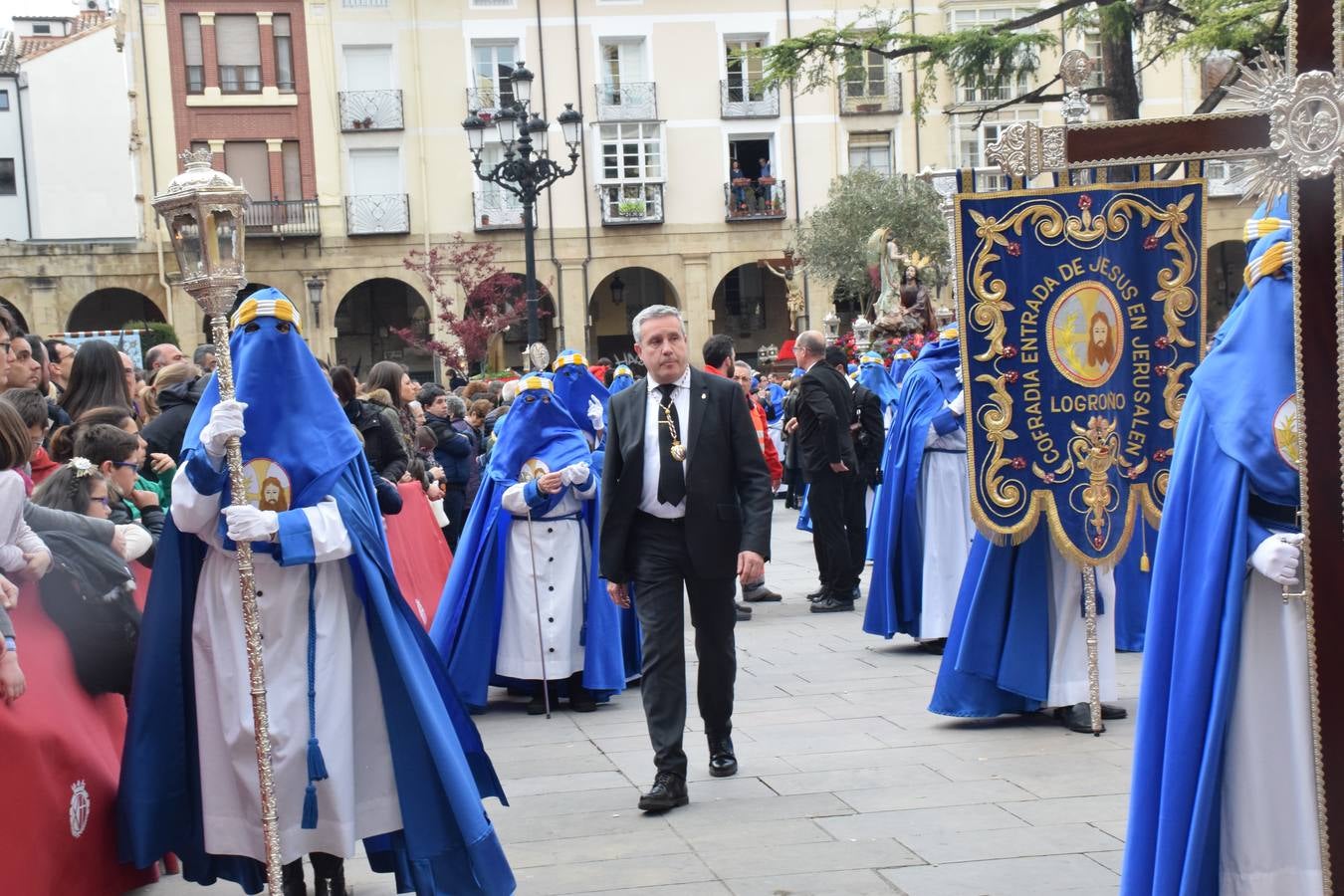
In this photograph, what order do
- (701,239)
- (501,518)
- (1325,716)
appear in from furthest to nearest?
(701,239) < (501,518) < (1325,716)

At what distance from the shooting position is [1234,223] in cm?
4119

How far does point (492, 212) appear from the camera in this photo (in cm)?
3984

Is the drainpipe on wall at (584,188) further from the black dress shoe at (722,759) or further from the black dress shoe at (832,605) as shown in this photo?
the black dress shoe at (722,759)

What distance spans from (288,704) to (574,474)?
3.93 metres

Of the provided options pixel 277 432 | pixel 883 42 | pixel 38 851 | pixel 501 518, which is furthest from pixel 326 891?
pixel 883 42

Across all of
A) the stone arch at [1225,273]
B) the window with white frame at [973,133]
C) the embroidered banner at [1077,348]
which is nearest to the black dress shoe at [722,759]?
the embroidered banner at [1077,348]

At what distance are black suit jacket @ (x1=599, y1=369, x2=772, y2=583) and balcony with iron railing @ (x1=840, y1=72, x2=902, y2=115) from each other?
1411 inches

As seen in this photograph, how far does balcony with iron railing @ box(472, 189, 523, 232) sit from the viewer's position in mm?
39719

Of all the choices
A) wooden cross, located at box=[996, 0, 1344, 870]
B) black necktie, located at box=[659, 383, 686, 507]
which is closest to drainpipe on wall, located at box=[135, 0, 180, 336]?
black necktie, located at box=[659, 383, 686, 507]

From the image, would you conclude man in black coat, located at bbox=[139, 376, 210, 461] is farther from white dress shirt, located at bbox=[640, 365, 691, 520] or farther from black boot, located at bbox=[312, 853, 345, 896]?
black boot, located at bbox=[312, 853, 345, 896]

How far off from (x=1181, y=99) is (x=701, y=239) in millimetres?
12899

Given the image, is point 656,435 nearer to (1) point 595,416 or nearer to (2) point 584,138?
(1) point 595,416

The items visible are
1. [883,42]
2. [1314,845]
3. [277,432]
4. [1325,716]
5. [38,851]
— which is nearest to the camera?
[1325,716]

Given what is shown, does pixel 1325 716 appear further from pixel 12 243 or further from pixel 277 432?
pixel 12 243
